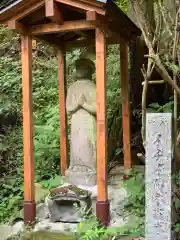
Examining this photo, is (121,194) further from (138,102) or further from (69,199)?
(138,102)

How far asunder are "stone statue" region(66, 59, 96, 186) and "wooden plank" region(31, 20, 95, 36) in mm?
1159

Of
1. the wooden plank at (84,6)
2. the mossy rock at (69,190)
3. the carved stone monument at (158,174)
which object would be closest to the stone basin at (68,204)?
the mossy rock at (69,190)

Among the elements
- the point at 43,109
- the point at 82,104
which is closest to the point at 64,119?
the point at 82,104

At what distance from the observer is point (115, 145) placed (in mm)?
8664

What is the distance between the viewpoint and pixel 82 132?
672 cm

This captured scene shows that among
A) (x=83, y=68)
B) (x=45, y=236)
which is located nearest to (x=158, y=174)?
(x=45, y=236)

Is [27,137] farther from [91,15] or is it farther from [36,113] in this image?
[36,113]

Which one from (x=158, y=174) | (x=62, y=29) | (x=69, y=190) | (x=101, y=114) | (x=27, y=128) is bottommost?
(x=69, y=190)

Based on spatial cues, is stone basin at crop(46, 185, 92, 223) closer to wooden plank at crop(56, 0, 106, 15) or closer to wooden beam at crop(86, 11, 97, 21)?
wooden beam at crop(86, 11, 97, 21)

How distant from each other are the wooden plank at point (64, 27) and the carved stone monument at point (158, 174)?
2.01 m

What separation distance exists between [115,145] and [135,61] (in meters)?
1.94

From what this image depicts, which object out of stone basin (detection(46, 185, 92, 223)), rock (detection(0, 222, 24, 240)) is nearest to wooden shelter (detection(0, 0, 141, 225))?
rock (detection(0, 222, 24, 240))

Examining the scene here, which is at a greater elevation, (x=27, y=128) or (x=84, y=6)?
(x=84, y=6)

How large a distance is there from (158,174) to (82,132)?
2.45 metres
